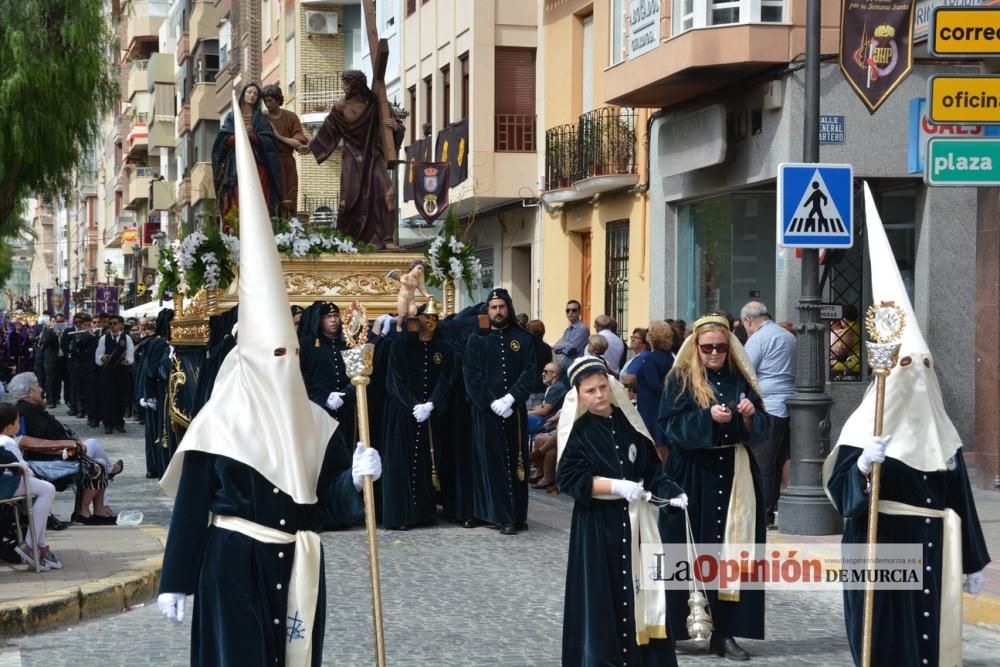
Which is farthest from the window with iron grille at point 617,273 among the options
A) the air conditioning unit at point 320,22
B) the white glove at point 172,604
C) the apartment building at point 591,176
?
the white glove at point 172,604

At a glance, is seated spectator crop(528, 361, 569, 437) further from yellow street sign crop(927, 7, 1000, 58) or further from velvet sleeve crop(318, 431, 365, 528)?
velvet sleeve crop(318, 431, 365, 528)

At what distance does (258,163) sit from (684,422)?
876cm

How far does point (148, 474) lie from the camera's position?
18906mm

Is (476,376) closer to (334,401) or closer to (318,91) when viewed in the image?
(334,401)

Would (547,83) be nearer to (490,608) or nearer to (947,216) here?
(947,216)

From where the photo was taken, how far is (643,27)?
22.7 meters

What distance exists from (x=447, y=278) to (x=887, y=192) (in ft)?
23.5

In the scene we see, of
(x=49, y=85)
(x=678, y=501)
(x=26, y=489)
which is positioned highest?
(x=49, y=85)

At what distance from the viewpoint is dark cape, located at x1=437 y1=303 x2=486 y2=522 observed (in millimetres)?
14008

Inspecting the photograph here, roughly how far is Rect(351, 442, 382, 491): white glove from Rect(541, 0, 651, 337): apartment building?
1860 centimetres

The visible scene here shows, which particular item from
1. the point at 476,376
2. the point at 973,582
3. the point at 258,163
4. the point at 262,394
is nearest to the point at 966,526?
the point at 973,582

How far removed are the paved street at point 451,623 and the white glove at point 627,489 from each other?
4.94 feet

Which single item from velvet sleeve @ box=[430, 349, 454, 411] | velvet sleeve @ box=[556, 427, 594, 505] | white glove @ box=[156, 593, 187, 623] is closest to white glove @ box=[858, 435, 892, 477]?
velvet sleeve @ box=[556, 427, 594, 505]

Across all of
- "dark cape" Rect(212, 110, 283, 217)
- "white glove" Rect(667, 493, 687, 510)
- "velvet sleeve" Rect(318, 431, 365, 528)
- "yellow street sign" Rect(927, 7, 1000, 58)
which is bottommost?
"white glove" Rect(667, 493, 687, 510)
